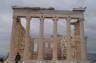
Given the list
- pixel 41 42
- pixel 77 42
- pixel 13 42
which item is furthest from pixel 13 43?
pixel 77 42

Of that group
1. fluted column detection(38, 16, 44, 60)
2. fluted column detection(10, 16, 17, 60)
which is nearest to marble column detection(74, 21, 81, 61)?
fluted column detection(38, 16, 44, 60)

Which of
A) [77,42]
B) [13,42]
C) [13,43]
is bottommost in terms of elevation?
[13,43]

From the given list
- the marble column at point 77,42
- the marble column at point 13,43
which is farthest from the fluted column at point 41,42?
the marble column at point 77,42

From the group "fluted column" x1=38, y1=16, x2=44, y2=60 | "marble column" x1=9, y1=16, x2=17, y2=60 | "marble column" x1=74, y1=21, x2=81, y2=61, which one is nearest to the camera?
"marble column" x1=9, y1=16, x2=17, y2=60

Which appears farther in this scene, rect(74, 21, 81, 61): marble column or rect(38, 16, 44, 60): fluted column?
rect(74, 21, 81, 61): marble column

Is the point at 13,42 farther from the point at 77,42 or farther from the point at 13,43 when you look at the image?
the point at 77,42

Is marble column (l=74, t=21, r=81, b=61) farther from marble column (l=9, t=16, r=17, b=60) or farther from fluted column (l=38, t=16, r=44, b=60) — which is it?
marble column (l=9, t=16, r=17, b=60)

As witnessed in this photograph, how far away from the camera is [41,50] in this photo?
2087 inches

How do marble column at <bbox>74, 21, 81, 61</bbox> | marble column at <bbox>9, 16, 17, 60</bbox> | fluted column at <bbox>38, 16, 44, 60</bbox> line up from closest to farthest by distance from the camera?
marble column at <bbox>9, 16, 17, 60</bbox> → fluted column at <bbox>38, 16, 44, 60</bbox> → marble column at <bbox>74, 21, 81, 61</bbox>

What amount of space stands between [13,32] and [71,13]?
1289cm

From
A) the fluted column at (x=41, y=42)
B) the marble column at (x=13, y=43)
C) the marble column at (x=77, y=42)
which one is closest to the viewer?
the marble column at (x=13, y=43)

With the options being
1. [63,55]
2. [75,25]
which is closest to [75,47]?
[75,25]

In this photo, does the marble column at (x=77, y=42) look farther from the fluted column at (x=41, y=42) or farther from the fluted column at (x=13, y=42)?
the fluted column at (x=13, y=42)

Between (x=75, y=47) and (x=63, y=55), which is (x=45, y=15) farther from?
(x=63, y=55)
